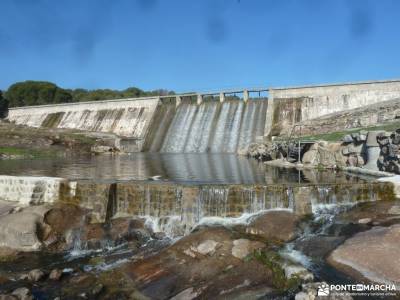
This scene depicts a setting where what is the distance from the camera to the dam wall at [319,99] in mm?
51388

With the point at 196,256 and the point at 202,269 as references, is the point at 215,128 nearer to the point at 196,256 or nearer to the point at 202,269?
the point at 196,256

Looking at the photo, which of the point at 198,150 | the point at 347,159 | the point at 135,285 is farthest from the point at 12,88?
the point at 135,285

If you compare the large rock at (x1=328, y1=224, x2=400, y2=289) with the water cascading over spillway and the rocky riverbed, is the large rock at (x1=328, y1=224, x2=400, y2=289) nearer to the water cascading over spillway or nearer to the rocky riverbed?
the rocky riverbed

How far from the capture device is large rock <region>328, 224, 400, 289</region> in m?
9.82

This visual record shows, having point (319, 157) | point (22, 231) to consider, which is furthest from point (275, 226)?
point (319, 157)

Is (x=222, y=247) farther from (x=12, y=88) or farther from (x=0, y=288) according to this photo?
(x=12, y=88)

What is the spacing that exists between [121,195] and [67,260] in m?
4.77

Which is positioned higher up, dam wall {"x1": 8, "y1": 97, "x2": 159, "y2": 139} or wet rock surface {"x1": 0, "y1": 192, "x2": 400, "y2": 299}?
dam wall {"x1": 8, "y1": 97, "x2": 159, "y2": 139}

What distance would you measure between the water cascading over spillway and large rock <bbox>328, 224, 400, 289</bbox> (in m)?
40.7

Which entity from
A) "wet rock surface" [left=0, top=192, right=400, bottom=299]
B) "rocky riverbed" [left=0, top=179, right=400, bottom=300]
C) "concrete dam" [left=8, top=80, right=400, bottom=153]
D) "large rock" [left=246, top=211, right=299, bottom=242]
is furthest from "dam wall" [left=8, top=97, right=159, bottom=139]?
"large rock" [left=246, top=211, right=299, bottom=242]

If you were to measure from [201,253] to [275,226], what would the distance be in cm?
368

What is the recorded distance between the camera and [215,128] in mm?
58312

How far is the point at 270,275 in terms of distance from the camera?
1040 centimetres

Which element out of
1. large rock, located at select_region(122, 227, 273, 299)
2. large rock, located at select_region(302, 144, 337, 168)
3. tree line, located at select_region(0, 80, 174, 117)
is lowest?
large rock, located at select_region(122, 227, 273, 299)
